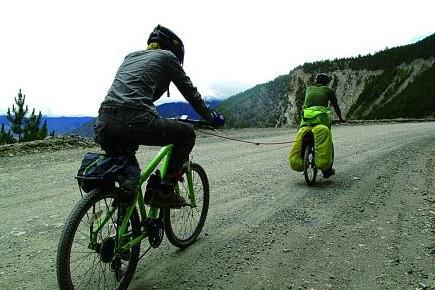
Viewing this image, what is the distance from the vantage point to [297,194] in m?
7.77

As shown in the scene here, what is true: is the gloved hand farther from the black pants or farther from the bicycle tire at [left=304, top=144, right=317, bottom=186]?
the bicycle tire at [left=304, top=144, right=317, bottom=186]

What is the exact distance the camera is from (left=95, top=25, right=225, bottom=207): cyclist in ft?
12.0

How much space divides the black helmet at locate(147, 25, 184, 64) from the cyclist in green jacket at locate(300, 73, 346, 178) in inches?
197

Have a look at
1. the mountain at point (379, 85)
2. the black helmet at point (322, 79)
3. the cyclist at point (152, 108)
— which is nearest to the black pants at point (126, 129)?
the cyclist at point (152, 108)

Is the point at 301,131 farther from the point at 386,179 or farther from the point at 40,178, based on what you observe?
the point at 40,178

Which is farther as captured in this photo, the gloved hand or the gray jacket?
the gloved hand

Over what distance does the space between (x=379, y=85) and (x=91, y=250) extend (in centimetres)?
15794

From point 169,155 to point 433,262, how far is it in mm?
3109

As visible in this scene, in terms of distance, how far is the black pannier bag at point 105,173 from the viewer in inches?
135

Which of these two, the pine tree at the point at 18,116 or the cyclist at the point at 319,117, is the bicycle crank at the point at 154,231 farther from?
the pine tree at the point at 18,116

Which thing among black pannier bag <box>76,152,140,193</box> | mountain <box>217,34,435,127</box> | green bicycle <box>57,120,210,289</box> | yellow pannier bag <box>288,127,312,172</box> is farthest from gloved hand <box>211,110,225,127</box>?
mountain <box>217,34,435,127</box>

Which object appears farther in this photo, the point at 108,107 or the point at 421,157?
the point at 421,157

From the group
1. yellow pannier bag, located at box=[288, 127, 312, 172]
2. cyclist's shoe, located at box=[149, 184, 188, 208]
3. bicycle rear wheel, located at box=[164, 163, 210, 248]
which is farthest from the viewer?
yellow pannier bag, located at box=[288, 127, 312, 172]

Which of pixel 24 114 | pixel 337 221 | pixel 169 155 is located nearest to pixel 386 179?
pixel 337 221
